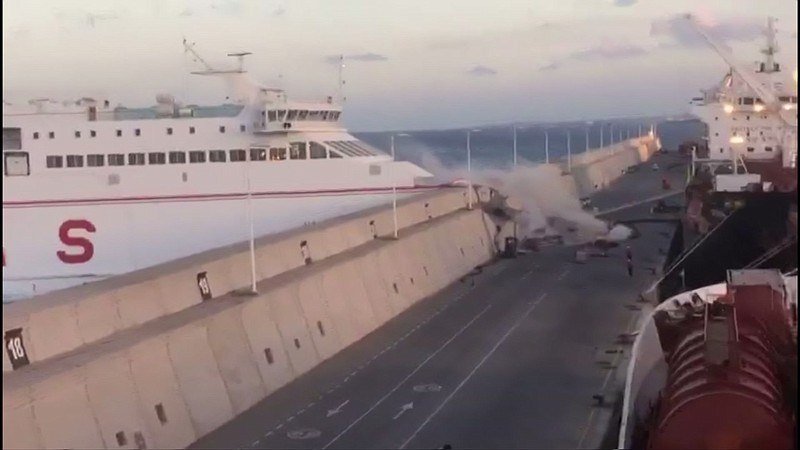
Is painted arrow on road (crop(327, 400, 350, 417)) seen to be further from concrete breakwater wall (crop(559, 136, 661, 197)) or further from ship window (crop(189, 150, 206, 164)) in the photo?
concrete breakwater wall (crop(559, 136, 661, 197))

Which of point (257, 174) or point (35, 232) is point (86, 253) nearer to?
point (35, 232)

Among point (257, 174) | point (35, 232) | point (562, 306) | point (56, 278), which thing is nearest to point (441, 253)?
point (562, 306)

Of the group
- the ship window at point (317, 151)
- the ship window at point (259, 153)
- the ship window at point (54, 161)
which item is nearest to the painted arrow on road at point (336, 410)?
the ship window at point (317, 151)

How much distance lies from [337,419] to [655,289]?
1260 centimetres

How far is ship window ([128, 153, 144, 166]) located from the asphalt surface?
22.7 m

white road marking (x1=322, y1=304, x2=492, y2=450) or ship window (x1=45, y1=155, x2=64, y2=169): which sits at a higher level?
ship window (x1=45, y1=155, x2=64, y2=169)

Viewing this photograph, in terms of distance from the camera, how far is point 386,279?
22797 millimetres

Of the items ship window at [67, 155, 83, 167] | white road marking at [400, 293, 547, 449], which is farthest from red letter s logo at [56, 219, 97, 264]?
white road marking at [400, 293, 547, 449]

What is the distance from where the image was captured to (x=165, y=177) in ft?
150

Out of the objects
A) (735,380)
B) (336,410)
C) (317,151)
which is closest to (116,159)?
(317,151)

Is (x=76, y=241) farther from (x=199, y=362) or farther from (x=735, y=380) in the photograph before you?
(x=735, y=380)

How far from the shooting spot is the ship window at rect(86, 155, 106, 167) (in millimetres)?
46219

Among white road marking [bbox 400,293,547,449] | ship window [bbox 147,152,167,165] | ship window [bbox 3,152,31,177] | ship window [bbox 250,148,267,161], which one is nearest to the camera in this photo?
white road marking [bbox 400,293,547,449]

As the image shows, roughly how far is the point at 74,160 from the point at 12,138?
105 inches
